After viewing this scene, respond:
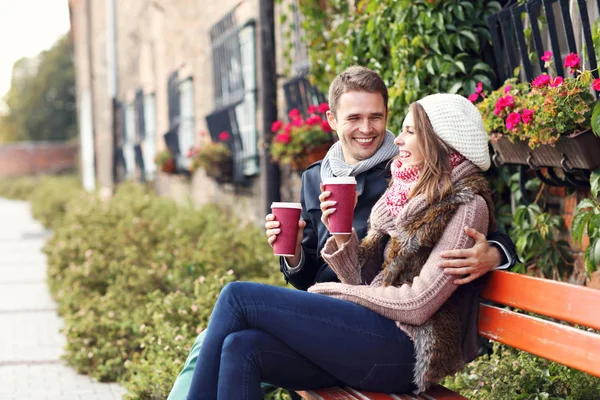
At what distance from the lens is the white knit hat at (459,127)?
8.79 feet

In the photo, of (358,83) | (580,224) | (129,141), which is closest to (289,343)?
(358,83)

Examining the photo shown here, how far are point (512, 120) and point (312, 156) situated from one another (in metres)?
2.79

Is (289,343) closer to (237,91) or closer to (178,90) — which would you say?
(237,91)

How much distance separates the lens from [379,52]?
4.81 m

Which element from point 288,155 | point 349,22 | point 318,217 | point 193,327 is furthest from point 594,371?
point 288,155

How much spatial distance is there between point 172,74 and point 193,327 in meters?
8.67

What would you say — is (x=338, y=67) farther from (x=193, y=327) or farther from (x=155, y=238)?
(x=155, y=238)

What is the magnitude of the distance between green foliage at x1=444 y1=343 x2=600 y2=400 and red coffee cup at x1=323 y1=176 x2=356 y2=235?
104 centimetres

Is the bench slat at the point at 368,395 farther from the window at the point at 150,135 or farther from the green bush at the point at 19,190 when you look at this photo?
the green bush at the point at 19,190

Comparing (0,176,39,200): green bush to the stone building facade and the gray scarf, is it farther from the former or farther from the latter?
the gray scarf

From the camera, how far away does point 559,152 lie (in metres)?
3.46

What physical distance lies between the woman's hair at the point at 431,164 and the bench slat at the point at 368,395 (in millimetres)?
629

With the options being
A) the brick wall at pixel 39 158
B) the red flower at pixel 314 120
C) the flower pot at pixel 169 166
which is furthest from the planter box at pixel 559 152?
the brick wall at pixel 39 158

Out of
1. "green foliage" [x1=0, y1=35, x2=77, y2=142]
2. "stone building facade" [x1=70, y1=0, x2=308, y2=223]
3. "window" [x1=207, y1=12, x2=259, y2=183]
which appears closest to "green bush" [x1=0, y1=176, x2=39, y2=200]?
"stone building facade" [x1=70, y1=0, x2=308, y2=223]
